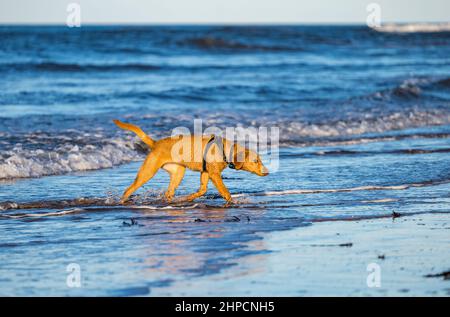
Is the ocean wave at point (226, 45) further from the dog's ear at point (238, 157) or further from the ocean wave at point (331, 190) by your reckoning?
the dog's ear at point (238, 157)

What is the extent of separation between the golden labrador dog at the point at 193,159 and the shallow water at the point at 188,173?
0.27m

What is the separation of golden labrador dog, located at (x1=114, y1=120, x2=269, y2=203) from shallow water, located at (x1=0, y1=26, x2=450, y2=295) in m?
0.27

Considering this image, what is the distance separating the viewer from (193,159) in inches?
348

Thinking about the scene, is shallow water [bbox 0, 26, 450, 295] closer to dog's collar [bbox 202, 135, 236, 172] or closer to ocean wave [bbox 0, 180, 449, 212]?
ocean wave [bbox 0, 180, 449, 212]

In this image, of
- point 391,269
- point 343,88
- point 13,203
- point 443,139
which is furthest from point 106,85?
point 391,269

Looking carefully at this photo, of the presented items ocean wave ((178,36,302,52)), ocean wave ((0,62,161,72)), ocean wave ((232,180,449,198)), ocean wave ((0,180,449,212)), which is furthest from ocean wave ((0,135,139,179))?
ocean wave ((178,36,302,52))

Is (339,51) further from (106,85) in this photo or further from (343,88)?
(106,85)

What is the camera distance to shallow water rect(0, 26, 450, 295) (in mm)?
6589

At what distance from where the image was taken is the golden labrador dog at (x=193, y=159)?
8648 millimetres

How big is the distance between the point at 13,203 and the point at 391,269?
14.8ft

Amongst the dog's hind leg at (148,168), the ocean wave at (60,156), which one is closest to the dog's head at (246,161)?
the dog's hind leg at (148,168)

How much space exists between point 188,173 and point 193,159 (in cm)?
252
